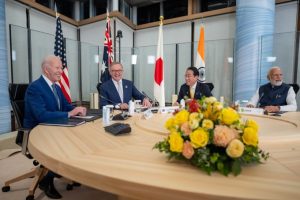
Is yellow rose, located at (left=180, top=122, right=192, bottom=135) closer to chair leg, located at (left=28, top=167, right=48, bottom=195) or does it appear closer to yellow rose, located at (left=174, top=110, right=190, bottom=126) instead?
yellow rose, located at (left=174, top=110, right=190, bottom=126)

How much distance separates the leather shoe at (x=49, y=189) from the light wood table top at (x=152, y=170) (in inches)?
39.5

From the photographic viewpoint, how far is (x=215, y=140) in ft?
2.60

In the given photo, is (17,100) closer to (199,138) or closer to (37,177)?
(37,177)

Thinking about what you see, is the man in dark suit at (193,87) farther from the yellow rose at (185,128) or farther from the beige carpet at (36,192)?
the yellow rose at (185,128)

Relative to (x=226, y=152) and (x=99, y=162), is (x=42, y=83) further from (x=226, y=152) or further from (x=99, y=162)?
(x=226, y=152)

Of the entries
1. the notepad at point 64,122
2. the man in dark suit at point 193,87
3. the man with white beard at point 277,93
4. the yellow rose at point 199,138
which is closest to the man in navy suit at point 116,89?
the man in dark suit at point 193,87

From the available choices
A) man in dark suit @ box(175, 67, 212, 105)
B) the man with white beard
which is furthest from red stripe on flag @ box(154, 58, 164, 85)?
the man with white beard

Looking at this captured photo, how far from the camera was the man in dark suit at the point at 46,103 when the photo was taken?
1.81m

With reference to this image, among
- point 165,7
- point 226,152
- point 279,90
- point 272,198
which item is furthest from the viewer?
point 165,7

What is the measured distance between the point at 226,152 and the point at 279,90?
2.66m

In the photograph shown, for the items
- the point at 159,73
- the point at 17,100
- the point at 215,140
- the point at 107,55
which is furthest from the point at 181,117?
the point at 107,55

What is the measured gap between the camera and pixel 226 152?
79cm

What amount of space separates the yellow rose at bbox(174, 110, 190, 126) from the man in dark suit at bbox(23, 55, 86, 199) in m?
1.26

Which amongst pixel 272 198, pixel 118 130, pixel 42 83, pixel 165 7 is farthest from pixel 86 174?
pixel 165 7
